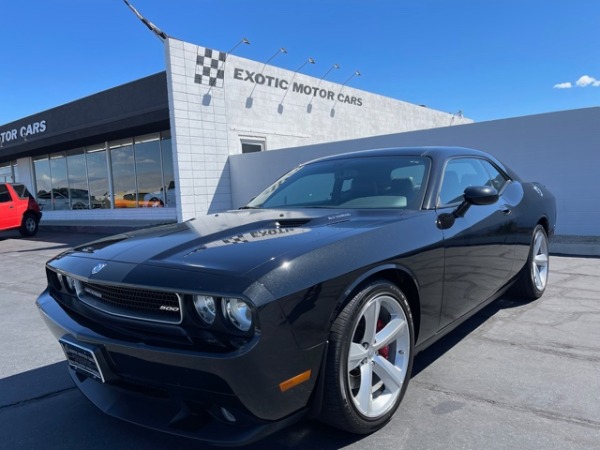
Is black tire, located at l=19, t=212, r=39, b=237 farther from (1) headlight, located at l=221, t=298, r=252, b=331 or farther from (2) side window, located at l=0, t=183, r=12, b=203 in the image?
(1) headlight, located at l=221, t=298, r=252, b=331

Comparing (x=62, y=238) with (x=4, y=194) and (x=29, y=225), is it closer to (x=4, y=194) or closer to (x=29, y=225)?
(x=29, y=225)

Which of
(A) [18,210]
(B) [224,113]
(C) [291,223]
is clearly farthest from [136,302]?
(A) [18,210]

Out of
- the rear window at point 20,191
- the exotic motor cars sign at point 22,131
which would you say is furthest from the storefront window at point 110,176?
the rear window at point 20,191

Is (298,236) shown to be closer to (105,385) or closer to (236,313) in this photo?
(236,313)

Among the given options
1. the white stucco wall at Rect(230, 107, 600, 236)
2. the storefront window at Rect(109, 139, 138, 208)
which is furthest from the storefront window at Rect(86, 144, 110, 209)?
the white stucco wall at Rect(230, 107, 600, 236)

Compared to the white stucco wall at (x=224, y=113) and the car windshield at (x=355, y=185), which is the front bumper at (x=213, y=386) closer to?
the car windshield at (x=355, y=185)

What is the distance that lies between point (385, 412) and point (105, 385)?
139 cm

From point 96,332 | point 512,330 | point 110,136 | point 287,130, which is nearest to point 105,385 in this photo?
point 96,332

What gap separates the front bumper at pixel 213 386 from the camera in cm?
173

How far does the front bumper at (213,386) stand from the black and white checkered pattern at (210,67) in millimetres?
10985

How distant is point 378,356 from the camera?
2.32m

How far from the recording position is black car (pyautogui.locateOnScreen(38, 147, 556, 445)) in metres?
1.78

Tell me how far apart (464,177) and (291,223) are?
1.70 metres

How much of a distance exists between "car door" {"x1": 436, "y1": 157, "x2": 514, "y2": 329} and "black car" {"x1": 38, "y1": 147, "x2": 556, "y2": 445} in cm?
2
